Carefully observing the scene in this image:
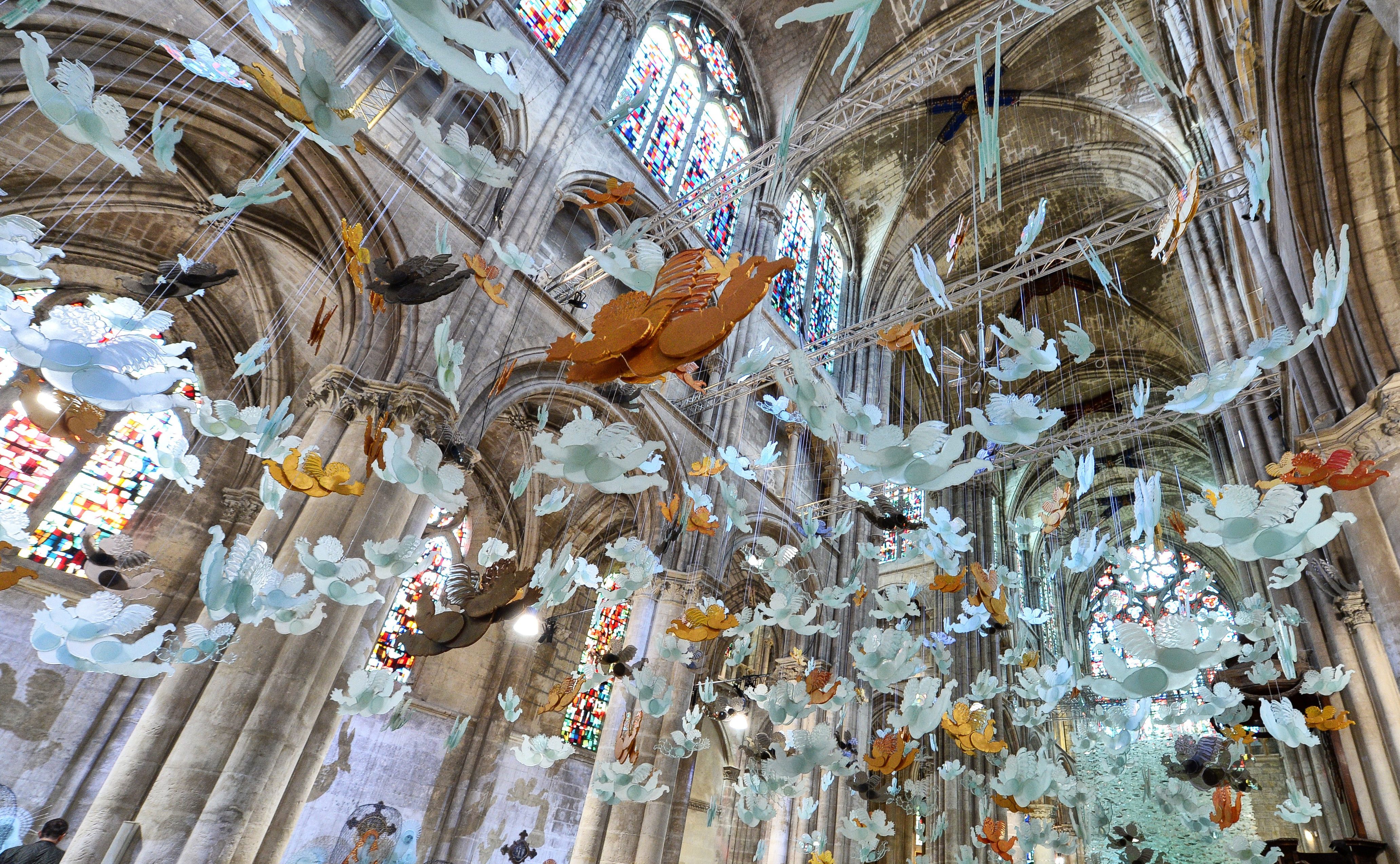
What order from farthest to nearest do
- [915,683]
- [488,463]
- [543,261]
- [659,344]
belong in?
[488,463] → [543,261] → [915,683] → [659,344]

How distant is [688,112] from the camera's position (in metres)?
14.3

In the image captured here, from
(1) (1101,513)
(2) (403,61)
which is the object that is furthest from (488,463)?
(1) (1101,513)

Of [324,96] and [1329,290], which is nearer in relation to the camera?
[324,96]

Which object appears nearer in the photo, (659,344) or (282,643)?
(659,344)

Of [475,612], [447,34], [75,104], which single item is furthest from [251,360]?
[447,34]

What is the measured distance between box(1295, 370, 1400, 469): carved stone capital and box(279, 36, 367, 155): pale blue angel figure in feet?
23.0

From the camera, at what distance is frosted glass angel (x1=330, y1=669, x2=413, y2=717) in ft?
19.4

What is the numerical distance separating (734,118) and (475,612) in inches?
507

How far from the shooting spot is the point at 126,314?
3.96 m

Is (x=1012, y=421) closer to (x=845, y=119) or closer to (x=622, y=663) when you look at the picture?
(x=622, y=663)

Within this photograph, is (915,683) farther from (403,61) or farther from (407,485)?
(403,61)

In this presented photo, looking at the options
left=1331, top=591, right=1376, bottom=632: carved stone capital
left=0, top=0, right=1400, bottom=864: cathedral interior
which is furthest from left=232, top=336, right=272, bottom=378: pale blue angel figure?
left=1331, top=591, right=1376, bottom=632: carved stone capital

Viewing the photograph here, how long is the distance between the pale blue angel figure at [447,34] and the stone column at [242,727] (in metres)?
6.45

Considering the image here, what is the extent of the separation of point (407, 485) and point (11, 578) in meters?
2.69
